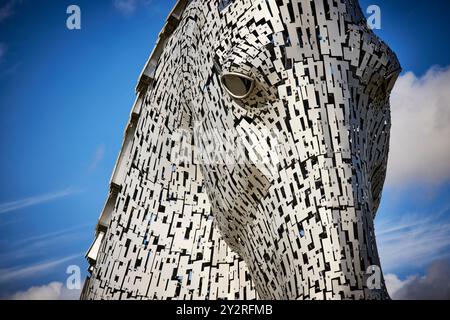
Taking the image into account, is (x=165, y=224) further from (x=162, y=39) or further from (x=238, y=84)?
(x=162, y=39)

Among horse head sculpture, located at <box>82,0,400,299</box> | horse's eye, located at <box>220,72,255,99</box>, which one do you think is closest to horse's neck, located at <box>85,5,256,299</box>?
horse head sculpture, located at <box>82,0,400,299</box>

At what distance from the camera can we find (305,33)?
2.14m

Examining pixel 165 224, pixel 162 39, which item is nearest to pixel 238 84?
pixel 165 224

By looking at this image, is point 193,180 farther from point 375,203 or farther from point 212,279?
point 375,203

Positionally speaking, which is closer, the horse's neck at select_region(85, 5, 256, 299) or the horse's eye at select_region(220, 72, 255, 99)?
the horse's eye at select_region(220, 72, 255, 99)

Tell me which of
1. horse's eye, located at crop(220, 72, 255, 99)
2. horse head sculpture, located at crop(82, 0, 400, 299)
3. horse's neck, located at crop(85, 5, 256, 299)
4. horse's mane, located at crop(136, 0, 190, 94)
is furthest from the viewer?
horse's mane, located at crop(136, 0, 190, 94)

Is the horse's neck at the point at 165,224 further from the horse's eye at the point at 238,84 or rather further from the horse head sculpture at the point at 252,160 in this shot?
the horse's eye at the point at 238,84

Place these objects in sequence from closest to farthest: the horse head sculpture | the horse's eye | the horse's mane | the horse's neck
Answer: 1. the horse head sculpture
2. the horse's eye
3. the horse's neck
4. the horse's mane

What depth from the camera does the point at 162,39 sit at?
9.70 ft

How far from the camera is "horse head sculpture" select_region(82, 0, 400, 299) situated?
1.90 meters

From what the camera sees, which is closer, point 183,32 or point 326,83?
point 326,83

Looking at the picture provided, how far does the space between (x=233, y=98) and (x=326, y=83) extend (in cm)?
33

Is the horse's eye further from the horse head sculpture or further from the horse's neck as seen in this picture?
the horse's neck
